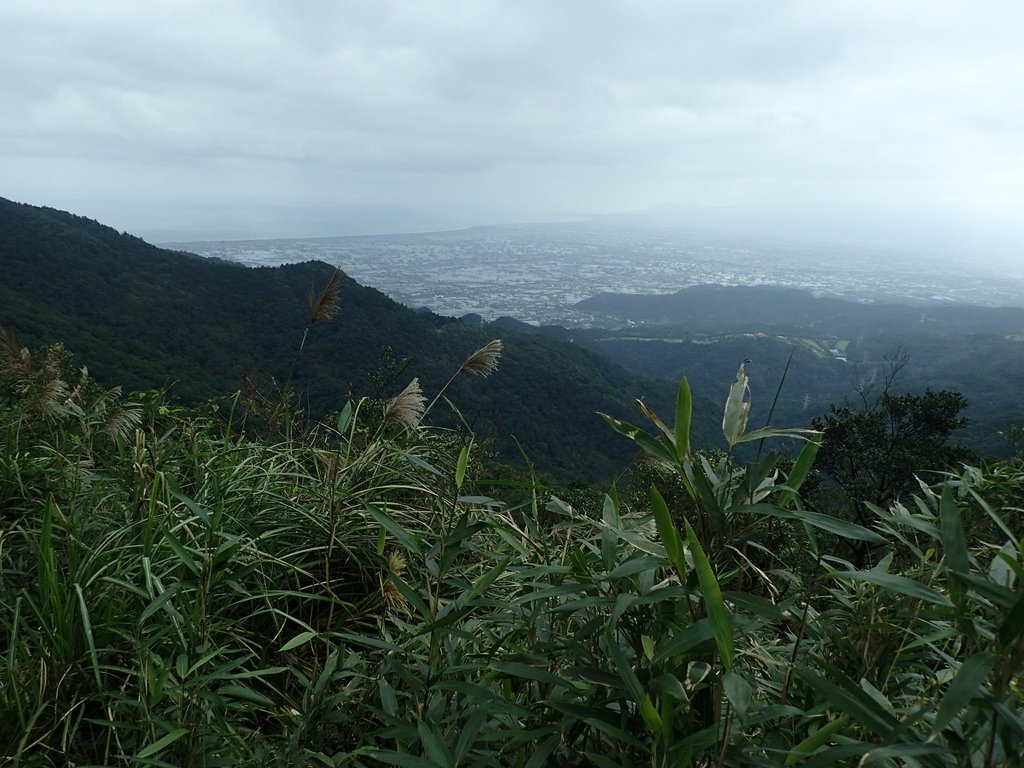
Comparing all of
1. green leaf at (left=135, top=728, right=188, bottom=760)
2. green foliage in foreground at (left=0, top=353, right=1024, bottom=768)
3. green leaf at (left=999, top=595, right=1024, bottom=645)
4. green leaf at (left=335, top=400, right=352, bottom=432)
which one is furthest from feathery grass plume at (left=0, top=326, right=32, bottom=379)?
green leaf at (left=999, top=595, right=1024, bottom=645)

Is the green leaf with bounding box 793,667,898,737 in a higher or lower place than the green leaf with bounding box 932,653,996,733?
lower

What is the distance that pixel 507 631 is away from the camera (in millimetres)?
1258

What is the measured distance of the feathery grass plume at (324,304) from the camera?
2414 mm

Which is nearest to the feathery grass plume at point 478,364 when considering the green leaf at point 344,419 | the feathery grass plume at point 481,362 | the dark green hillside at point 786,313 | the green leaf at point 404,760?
the feathery grass plume at point 481,362

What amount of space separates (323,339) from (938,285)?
112659 millimetres

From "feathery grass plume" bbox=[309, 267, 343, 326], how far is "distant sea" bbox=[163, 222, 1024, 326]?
48088mm

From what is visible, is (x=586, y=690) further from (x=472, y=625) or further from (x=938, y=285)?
(x=938, y=285)

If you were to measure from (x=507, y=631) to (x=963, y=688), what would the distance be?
90 cm

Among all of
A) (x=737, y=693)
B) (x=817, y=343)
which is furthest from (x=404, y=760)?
(x=817, y=343)

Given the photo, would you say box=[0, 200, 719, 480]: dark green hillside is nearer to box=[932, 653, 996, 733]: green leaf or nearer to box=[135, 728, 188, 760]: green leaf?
box=[135, 728, 188, 760]: green leaf

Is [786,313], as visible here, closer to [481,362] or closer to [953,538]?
[481,362]

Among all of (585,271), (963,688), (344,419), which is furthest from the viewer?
(585,271)

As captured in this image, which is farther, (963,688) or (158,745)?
(158,745)

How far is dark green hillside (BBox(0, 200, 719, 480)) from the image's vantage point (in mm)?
20625
